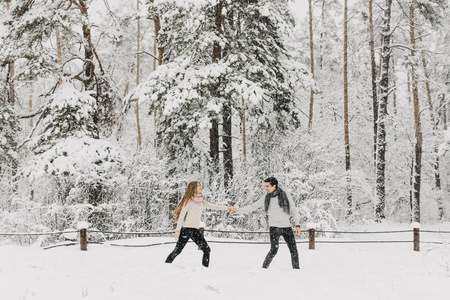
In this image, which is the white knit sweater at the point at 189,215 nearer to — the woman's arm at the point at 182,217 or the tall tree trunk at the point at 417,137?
the woman's arm at the point at 182,217

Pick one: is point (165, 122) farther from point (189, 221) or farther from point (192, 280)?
point (192, 280)

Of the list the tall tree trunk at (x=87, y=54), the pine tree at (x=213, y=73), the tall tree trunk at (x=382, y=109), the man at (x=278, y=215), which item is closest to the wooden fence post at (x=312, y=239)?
the man at (x=278, y=215)

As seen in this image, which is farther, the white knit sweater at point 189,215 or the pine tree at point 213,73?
the pine tree at point 213,73

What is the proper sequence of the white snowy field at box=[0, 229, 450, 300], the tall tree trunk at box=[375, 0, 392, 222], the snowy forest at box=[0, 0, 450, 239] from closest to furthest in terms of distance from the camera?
1. the white snowy field at box=[0, 229, 450, 300]
2. the snowy forest at box=[0, 0, 450, 239]
3. the tall tree trunk at box=[375, 0, 392, 222]

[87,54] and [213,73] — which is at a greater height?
[87,54]

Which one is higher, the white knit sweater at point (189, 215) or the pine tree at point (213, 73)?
the pine tree at point (213, 73)

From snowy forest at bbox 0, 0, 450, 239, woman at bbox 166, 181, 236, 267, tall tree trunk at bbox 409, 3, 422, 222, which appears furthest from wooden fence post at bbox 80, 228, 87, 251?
tall tree trunk at bbox 409, 3, 422, 222

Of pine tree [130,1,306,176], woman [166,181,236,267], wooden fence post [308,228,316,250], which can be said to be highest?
pine tree [130,1,306,176]

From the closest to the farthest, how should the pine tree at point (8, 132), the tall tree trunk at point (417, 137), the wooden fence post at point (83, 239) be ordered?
the wooden fence post at point (83, 239) → the pine tree at point (8, 132) → the tall tree trunk at point (417, 137)

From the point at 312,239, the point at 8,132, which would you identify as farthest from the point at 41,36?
the point at 312,239

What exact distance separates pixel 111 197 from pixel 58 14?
21.0ft

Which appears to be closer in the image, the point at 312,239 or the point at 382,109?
the point at 312,239

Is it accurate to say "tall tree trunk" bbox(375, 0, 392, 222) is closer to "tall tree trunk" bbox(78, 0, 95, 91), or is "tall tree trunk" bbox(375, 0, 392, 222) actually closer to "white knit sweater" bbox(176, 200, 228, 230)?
"tall tree trunk" bbox(78, 0, 95, 91)

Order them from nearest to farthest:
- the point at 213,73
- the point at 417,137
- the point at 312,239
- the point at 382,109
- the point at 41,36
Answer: the point at 312,239 < the point at 213,73 < the point at 41,36 < the point at 382,109 < the point at 417,137
